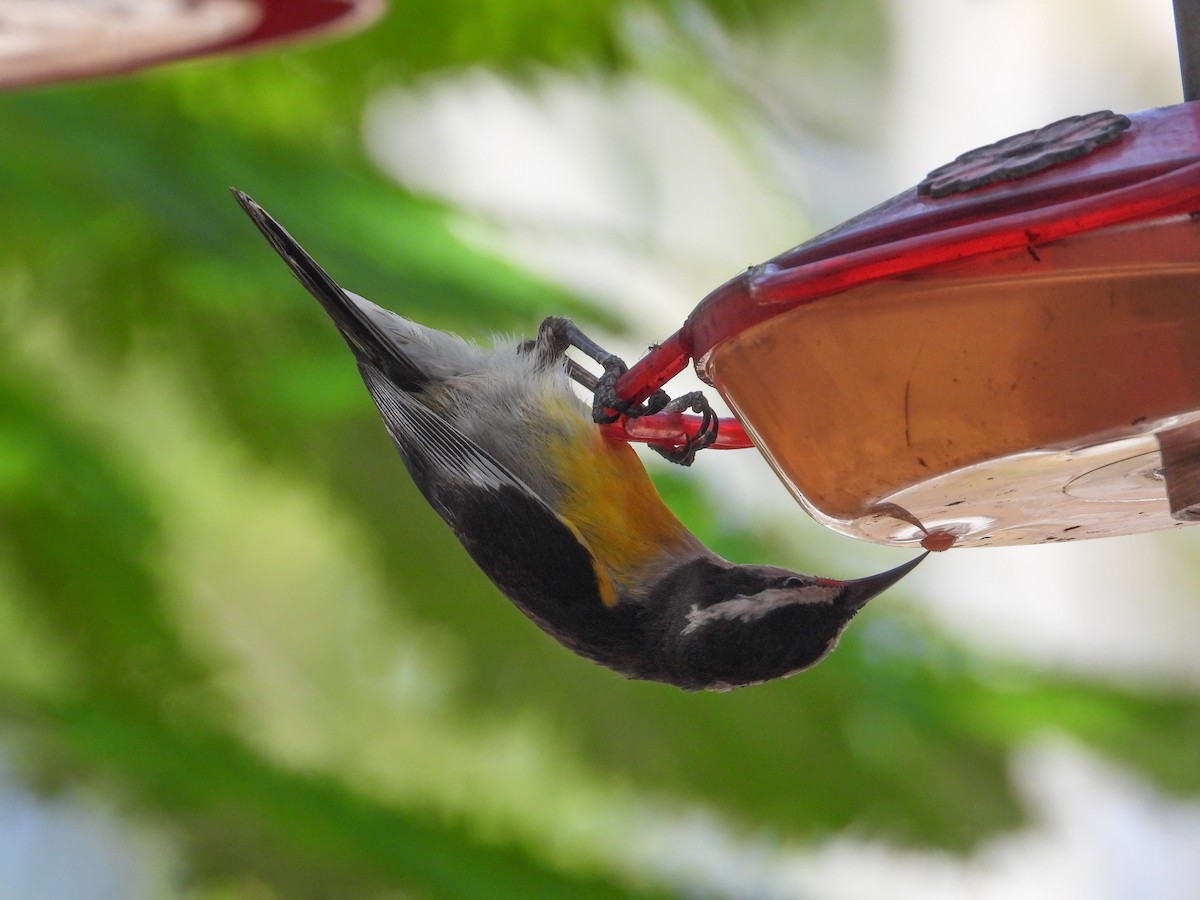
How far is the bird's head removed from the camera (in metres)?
2.29

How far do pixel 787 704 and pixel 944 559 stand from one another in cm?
154

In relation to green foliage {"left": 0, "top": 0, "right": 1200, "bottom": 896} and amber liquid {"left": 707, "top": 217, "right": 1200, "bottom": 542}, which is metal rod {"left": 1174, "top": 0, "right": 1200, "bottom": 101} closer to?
amber liquid {"left": 707, "top": 217, "right": 1200, "bottom": 542}

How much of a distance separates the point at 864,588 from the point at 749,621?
250 millimetres

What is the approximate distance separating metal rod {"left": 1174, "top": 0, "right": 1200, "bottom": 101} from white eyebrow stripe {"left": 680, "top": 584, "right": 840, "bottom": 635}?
3.01 ft

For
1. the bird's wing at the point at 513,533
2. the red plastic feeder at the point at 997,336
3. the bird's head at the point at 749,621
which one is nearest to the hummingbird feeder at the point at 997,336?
the red plastic feeder at the point at 997,336

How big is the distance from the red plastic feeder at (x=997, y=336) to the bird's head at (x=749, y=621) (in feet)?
2.01

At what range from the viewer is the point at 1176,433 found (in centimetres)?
143

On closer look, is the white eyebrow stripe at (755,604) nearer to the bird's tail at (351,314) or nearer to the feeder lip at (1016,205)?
the bird's tail at (351,314)

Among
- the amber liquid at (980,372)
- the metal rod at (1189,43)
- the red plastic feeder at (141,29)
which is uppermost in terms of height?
the red plastic feeder at (141,29)

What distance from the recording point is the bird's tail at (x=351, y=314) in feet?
8.21

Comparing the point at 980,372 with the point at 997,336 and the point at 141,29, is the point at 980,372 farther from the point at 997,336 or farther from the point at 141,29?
the point at 141,29

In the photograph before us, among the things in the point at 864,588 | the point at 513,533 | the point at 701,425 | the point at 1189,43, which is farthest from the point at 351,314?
the point at 1189,43

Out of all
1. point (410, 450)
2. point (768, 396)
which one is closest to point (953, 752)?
point (410, 450)

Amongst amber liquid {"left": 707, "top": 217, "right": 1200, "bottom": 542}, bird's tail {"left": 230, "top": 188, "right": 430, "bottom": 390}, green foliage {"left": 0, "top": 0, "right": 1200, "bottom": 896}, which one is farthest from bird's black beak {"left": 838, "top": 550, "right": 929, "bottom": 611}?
green foliage {"left": 0, "top": 0, "right": 1200, "bottom": 896}
